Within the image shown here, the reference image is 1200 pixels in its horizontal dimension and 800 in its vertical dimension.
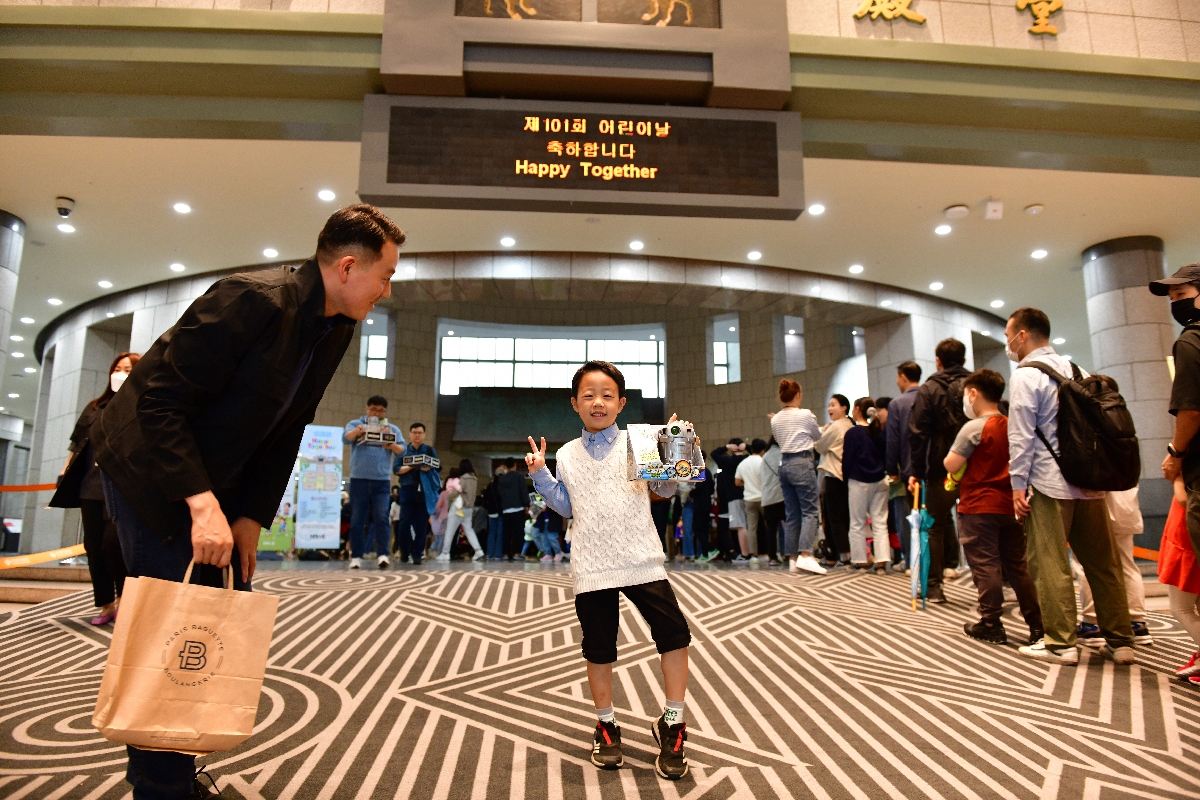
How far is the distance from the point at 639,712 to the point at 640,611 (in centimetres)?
72

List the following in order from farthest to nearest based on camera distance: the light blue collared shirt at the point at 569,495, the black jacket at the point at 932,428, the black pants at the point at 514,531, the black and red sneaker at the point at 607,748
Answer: the black pants at the point at 514,531, the black jacket at the point at 932,428, the light blue collared shirt at the point at 569,495, the black and red sneaker at the point at 607,748

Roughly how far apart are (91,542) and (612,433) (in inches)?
134

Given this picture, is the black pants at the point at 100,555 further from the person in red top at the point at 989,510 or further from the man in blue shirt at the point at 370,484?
the person in red top at the point at 989,510

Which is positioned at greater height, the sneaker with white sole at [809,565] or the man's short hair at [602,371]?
the man's short hair at [602,371]

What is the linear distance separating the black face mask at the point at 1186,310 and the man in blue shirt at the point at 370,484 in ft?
→ 19.4

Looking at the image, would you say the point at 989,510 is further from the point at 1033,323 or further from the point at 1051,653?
the point at 1033,323

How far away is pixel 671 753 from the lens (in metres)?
2.08

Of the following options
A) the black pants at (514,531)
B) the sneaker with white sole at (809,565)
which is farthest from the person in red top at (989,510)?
the black pants at (514,531)

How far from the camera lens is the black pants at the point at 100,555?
12.6 feet

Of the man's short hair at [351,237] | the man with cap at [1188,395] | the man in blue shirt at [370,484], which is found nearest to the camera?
the man's short hair at [351,237]

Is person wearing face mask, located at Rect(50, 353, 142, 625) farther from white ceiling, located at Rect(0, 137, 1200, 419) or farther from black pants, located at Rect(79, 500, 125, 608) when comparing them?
white ceiling, located at Rect(0, 137, 1200, 419)

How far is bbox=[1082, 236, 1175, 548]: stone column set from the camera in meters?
8.52

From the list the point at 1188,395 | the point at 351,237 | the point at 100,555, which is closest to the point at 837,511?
the point at 1188,395

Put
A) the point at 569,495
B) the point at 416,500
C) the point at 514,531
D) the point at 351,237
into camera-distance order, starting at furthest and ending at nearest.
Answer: the point at 514,531, the point at 416,500, the point at 569,495, the point at 351,237
